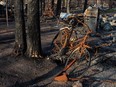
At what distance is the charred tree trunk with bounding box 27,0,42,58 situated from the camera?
935cm

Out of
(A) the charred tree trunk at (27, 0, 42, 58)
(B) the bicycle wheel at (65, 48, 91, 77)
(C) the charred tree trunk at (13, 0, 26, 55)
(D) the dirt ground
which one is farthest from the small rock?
(C) the charred tree trunk at (13, 0, 26, 55)

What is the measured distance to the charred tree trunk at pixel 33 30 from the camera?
30.7 ft

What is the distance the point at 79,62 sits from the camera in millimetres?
9523

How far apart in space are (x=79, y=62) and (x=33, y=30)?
1.83 meters

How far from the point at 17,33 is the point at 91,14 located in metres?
8.15

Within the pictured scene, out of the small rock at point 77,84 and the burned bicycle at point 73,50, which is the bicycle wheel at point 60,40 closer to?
the burned bicycle at point 73,50

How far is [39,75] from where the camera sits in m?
8.48

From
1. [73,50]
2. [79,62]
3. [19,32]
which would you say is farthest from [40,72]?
[19,32]

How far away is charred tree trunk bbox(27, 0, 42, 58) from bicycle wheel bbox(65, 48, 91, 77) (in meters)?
1.23

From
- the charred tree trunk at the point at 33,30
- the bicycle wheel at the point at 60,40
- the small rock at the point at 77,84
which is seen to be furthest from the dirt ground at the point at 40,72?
the bicycle wheel at the point at 60,40

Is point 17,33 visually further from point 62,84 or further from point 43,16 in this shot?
point 43,16

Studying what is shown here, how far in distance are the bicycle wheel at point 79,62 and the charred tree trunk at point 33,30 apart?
1.23 meters

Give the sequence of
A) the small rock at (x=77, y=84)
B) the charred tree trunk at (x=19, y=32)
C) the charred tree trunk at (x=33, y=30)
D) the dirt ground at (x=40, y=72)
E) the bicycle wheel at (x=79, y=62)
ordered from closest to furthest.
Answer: the small rock at (x=77, y=84)
the dirt ground at (x=40, y=72)
the bicycle wheel at (x=79, y=62)
the charred tree trunk at (x=33, y=30)
the charred tree trunk at (x=19, y=32)

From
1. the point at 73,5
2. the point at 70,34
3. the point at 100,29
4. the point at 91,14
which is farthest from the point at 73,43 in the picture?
the point at 73,5
